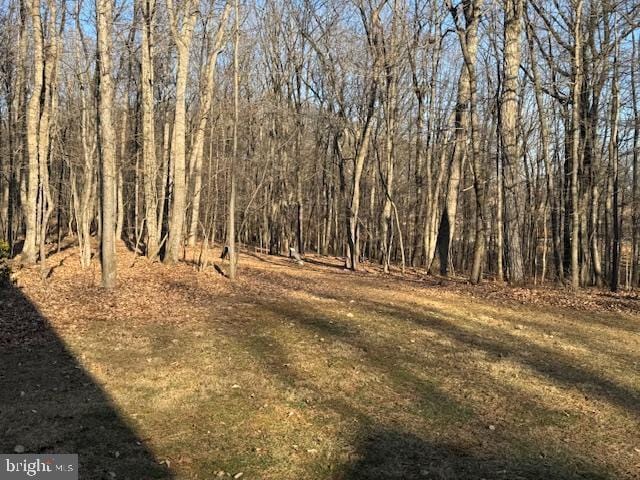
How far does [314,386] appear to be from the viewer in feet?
19.0

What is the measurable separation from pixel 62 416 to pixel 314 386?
2.54 metres

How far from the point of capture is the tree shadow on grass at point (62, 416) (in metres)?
4.08

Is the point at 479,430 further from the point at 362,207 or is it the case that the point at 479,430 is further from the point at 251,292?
the point at 362,207

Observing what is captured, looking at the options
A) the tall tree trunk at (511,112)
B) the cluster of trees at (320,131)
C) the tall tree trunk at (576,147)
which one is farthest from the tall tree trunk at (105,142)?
the tall tree trunk at (576,147)

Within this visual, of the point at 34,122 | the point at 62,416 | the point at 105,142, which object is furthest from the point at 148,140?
the point at 62,416

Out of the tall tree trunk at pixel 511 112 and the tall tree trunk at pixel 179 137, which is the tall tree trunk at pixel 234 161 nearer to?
the tall tree trunk at pixel 179 137

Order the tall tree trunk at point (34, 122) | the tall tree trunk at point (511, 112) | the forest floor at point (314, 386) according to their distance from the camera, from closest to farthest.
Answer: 1. the forest floor at point (314, 386)
2. the tall tree trunk at point (34, 122)
3. the tall tree trunk at point (511, 112)

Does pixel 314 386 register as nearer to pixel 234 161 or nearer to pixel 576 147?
pixel 234 161

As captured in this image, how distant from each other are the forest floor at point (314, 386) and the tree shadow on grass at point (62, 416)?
2 centimetres

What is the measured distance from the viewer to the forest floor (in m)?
4.21

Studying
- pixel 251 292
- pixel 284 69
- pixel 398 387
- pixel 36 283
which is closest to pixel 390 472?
pixel 398 387

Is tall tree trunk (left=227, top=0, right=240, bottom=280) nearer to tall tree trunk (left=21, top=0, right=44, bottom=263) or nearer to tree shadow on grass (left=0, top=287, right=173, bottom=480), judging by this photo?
tall tree trunk (left=21, top=0, right=44, bottom=263)

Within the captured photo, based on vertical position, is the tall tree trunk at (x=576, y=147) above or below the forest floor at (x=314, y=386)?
above

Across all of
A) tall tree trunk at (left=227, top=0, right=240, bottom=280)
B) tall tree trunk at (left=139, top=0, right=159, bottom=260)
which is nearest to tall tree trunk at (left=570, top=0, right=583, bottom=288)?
tall tree trunk at (left=227, top=0, right=240, bottom=280)
